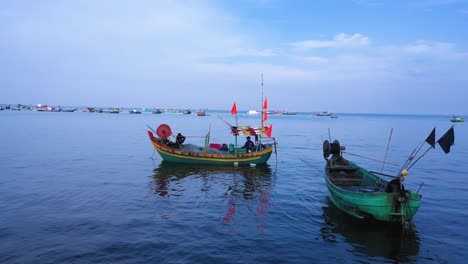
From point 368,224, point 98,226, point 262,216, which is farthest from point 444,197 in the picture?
point 98,226

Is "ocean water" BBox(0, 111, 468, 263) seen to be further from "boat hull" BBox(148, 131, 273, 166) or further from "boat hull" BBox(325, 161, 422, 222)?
"boat hull" BBox(148, 131, 273, 166)

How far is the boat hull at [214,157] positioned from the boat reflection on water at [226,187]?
0.40 metres

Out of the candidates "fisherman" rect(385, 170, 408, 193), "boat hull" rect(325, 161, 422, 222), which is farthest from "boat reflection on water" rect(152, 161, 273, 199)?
"fisherman" rect(385, 170, 408, 193)

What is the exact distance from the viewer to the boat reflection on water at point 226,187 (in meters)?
14.2

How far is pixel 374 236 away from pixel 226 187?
8.99 m

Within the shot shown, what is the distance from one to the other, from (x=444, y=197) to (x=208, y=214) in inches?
519

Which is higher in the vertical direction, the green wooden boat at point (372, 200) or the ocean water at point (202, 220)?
the green wooden boat at point (372, 200)

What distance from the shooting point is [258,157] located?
25.0 meters

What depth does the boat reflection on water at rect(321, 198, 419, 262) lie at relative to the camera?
10.7 m

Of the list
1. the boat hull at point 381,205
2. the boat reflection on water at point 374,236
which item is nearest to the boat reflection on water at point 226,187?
the boat reflection on water at point 374,236

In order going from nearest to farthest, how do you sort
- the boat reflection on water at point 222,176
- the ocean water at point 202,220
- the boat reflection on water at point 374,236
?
1. the ocean water at point 202,220
2. the boat reflection on water at point 374,236
3. the boat reflection on water at point 222,176

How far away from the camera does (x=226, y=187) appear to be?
742 inches

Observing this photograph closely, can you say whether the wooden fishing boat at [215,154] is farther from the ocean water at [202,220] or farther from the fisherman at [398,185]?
the fisherman at [398,185]

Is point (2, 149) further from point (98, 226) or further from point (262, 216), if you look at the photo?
point (262, 216)
